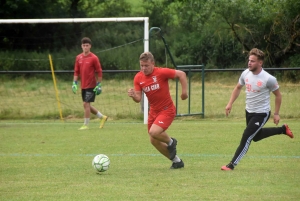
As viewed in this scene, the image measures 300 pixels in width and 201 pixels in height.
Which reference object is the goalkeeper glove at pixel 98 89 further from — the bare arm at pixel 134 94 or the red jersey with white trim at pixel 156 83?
the bare arm at pixel 134 94

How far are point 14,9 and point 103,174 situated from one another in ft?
75.5

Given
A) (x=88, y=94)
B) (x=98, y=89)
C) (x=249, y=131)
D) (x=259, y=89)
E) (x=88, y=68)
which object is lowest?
(x=88, y=94)

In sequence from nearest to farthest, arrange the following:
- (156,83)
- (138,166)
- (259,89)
→ (259,89) < (156,83) < (138,166)

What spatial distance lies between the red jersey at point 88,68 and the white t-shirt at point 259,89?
626 centimetres

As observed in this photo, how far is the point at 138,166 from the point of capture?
933cm

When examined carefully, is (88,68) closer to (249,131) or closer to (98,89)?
(98,89)

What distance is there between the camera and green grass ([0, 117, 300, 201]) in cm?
720

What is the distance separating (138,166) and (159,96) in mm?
1122

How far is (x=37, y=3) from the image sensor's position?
31094 mm

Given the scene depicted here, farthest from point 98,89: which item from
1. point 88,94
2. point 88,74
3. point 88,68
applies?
point 88,68

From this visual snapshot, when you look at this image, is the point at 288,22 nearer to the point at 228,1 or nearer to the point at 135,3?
the point at 228,1

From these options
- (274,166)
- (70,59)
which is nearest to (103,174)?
(274,166)

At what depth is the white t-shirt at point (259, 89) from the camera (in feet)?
28.7

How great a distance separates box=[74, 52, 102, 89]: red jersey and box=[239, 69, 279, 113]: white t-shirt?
6.26m
